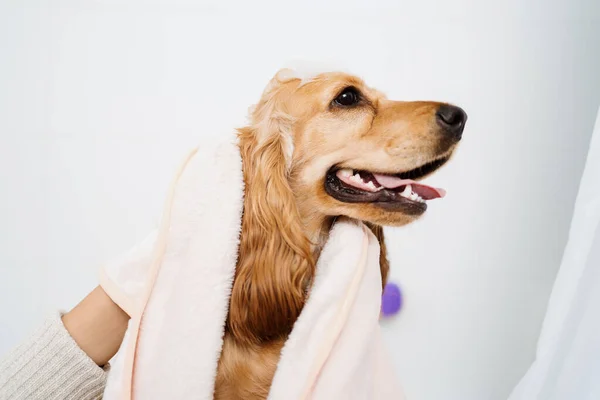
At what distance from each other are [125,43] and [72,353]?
927mm

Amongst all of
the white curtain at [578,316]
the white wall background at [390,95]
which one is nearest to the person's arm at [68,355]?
the white wall background at [390,95]

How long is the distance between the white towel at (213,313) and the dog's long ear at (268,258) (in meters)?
0.02

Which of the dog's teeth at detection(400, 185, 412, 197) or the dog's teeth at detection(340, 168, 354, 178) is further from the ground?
the dog's teeth at detection(340, 168, 354, 178)

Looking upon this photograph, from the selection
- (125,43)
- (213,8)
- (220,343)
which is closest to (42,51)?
(125,43)

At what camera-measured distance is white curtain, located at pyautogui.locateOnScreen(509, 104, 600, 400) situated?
1.10 m

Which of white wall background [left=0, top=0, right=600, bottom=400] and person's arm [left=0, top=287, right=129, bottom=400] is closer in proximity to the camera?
person's arm [left=0, top=287, right=129, bottom=400]

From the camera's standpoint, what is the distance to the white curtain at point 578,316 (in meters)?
1.10

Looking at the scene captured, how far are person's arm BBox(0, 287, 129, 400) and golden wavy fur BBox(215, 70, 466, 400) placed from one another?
0.73 ft

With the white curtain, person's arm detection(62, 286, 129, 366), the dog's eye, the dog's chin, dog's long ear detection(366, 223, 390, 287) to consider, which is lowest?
the white curtain

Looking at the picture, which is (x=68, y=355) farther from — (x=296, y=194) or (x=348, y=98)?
(x=348, y=98)

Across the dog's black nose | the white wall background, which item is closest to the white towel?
the dog's black nose

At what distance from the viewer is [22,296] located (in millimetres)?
1593

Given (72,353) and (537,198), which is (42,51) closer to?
(72,353)

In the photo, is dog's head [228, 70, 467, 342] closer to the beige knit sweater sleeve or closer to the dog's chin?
the dog's chin
